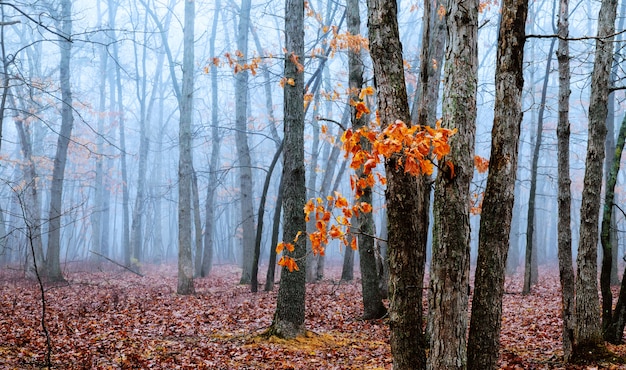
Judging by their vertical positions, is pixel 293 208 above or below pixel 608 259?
above

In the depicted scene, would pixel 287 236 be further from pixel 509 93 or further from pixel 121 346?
pixel 509 93

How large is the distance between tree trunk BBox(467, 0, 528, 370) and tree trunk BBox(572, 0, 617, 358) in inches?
94.2

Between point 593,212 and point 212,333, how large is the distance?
6.13 meters

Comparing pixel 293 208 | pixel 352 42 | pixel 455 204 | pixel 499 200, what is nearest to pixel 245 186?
pixel 352 42

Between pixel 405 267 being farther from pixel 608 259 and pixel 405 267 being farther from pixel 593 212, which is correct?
pixel 608 259

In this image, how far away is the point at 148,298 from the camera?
12516 mm

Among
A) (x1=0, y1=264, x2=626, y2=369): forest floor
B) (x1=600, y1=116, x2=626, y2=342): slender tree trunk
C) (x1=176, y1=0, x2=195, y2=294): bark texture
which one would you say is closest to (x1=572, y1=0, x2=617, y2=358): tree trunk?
(x1=0, y1=264, x2=626, y2=369): forest floor

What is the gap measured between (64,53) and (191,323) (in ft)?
42.0

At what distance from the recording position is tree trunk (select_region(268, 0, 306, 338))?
756 centimetres

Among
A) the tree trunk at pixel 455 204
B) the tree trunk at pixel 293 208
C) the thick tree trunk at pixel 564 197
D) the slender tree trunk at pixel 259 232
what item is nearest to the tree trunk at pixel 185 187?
the slender tree trunk at pixel 259 232

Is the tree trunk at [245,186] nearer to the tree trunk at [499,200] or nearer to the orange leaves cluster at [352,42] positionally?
the orange leaves cluster at [352,42]

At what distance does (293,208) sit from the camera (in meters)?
7.57

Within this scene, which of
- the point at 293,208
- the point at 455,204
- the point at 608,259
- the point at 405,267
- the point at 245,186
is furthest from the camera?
the point at 245,186

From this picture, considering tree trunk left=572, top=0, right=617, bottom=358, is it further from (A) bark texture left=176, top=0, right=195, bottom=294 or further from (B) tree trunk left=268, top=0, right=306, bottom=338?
(A) bark texture left=176, top=0, right=195, bottom=294
